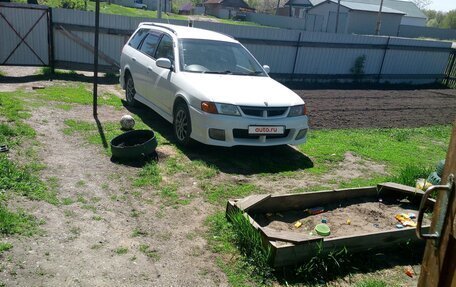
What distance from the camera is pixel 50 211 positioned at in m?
4.43

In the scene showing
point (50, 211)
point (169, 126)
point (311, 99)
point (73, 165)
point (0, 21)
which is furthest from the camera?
point (311, 99)

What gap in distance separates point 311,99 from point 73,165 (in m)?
8.34

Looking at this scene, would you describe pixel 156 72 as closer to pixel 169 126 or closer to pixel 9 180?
pixel 169 126

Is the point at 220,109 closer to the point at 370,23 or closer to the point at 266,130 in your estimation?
the point at 266,130

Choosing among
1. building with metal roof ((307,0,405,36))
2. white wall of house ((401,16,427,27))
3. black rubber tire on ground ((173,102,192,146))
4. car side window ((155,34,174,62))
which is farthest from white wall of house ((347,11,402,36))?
black rubber tire on ground ((173,102,192,146))

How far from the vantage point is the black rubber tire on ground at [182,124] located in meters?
6.65

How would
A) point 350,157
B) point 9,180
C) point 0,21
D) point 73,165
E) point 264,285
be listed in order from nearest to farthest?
point 264,285 < point 9,180 < point 73,165 < point 350,157 < point 0,21

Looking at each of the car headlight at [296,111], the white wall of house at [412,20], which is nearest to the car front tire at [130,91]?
the car headlight at [296,111]

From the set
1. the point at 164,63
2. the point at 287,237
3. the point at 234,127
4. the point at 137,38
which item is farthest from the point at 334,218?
the point at 137,38

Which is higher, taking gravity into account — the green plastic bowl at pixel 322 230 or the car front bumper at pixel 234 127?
the car front bumper at pixel 234 127

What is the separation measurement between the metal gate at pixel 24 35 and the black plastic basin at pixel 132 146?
716 centimetres

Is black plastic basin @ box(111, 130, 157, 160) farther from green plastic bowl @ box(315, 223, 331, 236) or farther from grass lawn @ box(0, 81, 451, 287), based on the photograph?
green plastic bowl @ box(315, 223, 331, 236)

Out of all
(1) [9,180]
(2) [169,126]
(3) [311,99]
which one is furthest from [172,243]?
(3) [311,99]

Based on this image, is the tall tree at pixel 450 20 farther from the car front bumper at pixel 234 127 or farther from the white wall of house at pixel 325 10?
the car front bumper at pixel 234 127
